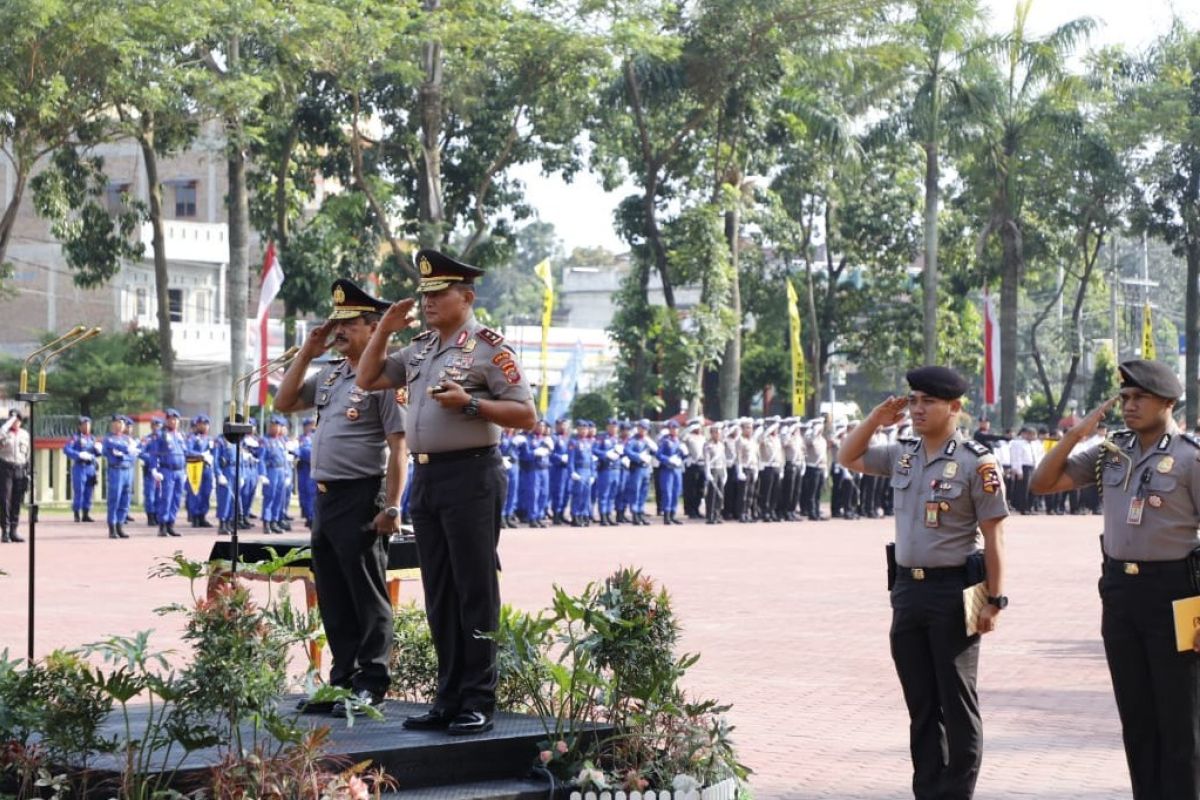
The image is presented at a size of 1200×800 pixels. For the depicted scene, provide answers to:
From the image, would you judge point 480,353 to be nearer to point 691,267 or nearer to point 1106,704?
point 1106,704

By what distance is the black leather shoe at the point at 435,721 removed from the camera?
7035 millimetres

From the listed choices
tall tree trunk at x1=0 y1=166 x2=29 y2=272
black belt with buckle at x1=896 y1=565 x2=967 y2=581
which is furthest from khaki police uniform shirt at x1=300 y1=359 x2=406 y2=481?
tall tree trunk at x1=0 y1=166 x2=29 y2=272

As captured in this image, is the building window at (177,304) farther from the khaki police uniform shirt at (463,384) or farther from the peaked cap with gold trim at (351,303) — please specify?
the khaki police uniform shirt at (463,384)

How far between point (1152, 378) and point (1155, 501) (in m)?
0.49

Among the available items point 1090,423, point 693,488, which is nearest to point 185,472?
point 693,488

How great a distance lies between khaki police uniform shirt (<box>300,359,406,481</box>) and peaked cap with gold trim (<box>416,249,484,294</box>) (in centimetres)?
79

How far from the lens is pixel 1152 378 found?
6629 mm

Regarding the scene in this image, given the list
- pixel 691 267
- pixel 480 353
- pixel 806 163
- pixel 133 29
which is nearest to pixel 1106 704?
pixel 480 353

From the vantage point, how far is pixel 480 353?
23.2 feet

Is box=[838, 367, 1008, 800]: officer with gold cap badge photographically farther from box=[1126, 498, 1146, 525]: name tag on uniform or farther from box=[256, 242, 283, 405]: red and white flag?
box=[256, 242, 283, 405]: red and white flag

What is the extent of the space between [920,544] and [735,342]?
3130 cm

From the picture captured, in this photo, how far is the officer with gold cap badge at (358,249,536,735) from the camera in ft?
22.8

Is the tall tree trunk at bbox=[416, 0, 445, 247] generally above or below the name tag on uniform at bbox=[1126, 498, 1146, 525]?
above

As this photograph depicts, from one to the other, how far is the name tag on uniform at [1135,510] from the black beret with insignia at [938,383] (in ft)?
2.73
